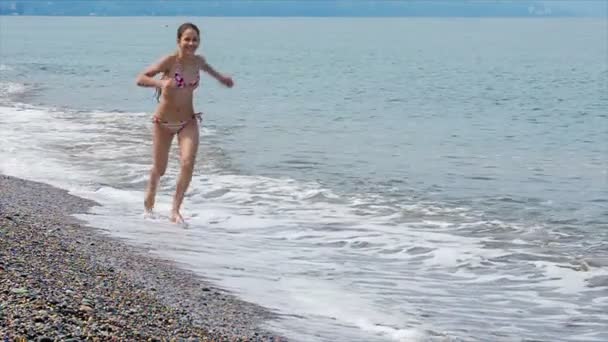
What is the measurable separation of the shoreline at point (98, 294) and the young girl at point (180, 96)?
1320 mm

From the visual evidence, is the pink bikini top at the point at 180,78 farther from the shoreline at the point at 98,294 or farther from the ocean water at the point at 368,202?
the shoreline at the point at 98,294

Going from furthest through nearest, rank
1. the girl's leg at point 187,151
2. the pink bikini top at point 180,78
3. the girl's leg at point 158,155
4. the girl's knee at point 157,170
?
1. the girl's knee at point 157,170
2. the girl's leg at point 158,155
3. the girl's leg at point 187,151
4. the pink bikini top at point 180,78

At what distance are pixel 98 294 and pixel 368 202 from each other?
7.23 metres

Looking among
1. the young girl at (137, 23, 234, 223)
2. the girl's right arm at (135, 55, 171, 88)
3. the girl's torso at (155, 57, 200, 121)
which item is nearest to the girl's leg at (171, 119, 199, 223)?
the young girl at (137, 23, 234, 223)

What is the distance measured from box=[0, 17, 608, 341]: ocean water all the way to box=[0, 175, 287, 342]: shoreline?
364 millimetres

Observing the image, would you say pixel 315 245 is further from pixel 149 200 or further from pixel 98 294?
pixel 98 294

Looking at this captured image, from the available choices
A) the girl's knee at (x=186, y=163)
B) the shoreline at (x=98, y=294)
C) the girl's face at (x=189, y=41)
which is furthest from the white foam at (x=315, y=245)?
the girl's face at (x=189, y=41)

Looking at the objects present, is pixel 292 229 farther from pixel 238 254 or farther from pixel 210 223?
pixel 238 254

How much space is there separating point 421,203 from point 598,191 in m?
3.18

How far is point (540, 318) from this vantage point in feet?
26.2

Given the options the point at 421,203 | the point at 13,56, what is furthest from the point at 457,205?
the point at 13,56

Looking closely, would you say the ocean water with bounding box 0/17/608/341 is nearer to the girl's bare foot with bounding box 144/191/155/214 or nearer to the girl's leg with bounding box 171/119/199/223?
the girl's bare foot with bounding box 144/191/155/214

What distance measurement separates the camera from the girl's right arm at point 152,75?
33.7ft

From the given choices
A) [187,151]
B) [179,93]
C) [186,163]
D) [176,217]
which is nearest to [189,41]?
[179,93]
